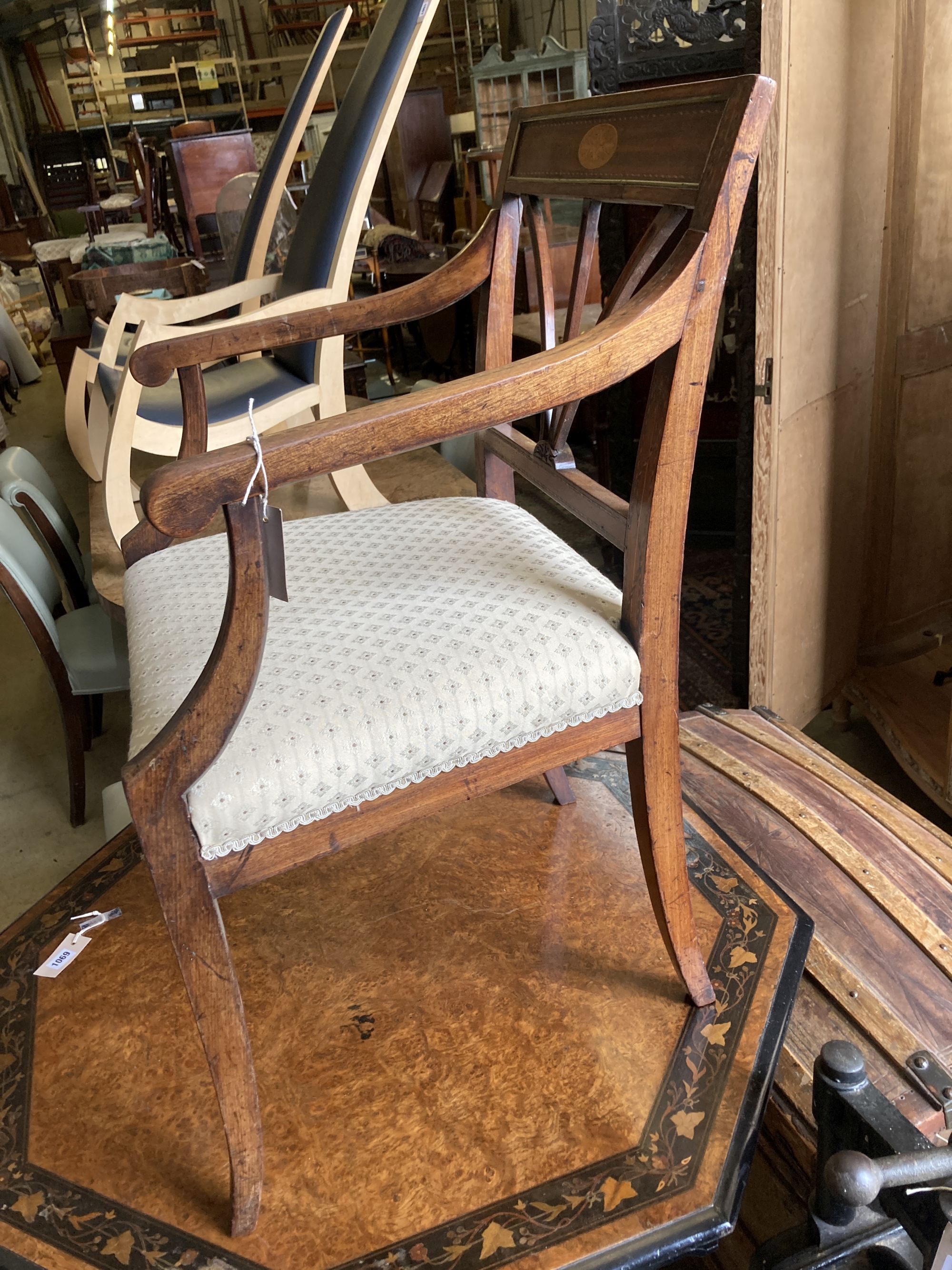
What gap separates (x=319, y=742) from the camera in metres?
0.72

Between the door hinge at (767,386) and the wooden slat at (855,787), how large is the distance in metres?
0.59

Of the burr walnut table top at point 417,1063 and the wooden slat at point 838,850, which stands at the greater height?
the burr walnut table top at point 417,1063

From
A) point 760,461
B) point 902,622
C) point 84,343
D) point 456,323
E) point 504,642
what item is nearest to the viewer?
point 504,642

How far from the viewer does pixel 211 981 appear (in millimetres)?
743

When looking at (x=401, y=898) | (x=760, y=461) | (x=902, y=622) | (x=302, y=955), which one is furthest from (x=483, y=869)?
(x=902, y=622)

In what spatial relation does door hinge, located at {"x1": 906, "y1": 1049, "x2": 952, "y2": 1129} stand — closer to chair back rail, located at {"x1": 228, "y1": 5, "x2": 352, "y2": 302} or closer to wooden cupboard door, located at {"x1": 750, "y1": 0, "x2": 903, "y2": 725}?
wooden cupboard door, located at {"x1": 750, "y1": 0, "x2": 903, "y2": 725}

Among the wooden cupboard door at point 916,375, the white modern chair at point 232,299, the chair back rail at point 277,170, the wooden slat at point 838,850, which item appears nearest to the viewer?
the wooden slat at point 838,850

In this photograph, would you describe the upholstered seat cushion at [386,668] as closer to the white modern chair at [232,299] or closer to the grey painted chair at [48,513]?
the white modern chair at [232,299]

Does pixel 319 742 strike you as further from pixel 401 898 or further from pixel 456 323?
pixel 456 323

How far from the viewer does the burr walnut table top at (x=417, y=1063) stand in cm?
82

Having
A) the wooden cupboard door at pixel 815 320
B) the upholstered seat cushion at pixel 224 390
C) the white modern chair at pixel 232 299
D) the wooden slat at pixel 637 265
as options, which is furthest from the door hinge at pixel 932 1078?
the white modern chair at pixel 232 299

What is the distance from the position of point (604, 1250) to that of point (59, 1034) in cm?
64

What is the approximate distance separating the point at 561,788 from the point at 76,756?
1.30 meters

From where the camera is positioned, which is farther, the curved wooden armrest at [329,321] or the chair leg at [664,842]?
the curved wooden armrest at [329,321]
